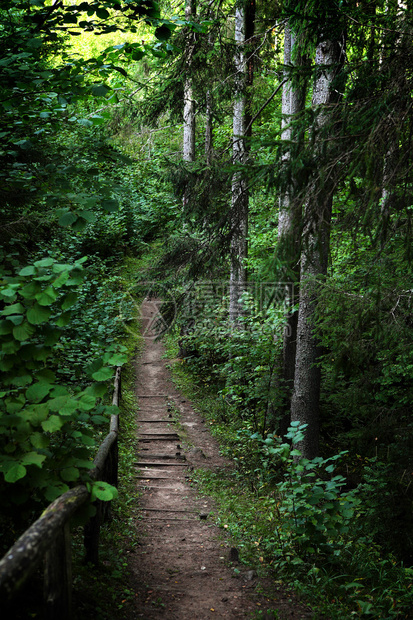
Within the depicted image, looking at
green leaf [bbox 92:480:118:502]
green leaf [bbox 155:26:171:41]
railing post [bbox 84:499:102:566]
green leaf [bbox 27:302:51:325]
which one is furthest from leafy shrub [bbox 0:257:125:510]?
green leaf [bbox 155:26:171:41]

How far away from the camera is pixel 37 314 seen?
9.62 feet

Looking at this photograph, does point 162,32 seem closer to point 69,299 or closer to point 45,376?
point 69,299

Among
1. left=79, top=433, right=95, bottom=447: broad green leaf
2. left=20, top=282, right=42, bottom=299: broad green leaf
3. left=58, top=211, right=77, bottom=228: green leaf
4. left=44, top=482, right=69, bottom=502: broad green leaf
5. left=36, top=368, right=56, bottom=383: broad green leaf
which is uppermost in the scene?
left=58, top=211, right=77, bottom=228: green leaf

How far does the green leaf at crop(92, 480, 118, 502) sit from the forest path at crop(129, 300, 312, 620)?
1484 mm

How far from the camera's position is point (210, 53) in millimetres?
9656

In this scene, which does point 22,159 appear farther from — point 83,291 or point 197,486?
point 83,291

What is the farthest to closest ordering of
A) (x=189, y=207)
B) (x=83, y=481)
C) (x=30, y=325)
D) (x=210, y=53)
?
(x=210, y=53) < (x=189, y=207) < (x=83, y=481) < (x=30, y=325)

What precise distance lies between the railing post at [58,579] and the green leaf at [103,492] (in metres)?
0.25

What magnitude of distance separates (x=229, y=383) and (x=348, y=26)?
7.79m

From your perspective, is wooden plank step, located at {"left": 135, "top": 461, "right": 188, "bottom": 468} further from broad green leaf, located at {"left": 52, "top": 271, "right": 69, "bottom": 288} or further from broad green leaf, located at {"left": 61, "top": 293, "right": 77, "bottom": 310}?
broad green leaf, located at {"left": 52, "top": 271, "right": 69, "bottom": 288}

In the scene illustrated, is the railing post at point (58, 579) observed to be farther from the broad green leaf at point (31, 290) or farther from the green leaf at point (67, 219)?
the green leaf at point (67, 219)

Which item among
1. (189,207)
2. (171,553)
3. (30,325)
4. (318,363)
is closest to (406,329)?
(318,363)

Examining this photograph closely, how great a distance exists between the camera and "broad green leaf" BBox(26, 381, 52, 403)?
2971 mm

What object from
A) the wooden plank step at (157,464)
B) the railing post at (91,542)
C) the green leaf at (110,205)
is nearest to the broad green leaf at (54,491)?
the railing post at (91,542)
